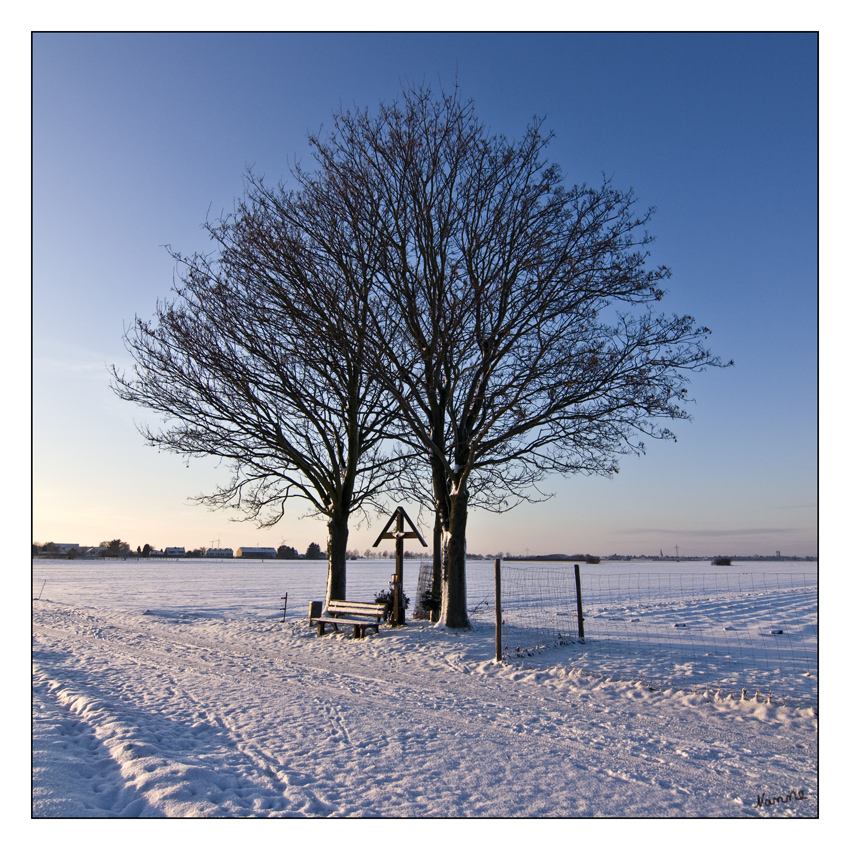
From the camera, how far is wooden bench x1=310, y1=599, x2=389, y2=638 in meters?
14.4

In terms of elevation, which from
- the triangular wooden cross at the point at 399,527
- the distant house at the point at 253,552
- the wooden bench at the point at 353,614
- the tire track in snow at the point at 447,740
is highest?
the triangular wooden cross at the point at 399,527

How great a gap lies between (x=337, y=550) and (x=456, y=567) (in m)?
4.37

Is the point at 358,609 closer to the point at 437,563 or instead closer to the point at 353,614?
the point at 353,614

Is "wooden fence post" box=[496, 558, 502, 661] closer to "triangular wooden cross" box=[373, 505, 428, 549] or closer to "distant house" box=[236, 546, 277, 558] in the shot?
"triangular wooden cross" box=[373, 505, 428, 549]

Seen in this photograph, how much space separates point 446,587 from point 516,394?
5.20 meters

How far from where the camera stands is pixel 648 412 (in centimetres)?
1310

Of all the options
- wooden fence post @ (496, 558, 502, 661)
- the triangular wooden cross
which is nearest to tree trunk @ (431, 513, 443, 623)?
the triangular wooden cross

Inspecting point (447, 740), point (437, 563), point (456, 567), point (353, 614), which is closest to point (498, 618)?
point (456, 567)

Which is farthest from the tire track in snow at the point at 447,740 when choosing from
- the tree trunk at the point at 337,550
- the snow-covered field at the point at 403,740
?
the tree trunk at the point at 337,550

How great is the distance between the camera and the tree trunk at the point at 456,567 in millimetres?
14312

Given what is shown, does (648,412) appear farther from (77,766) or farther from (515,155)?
(77,766)

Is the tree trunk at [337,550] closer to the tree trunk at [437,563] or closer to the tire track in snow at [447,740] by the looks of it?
the tree trunk at [437,563]

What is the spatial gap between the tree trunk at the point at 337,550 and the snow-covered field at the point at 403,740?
4761 mm

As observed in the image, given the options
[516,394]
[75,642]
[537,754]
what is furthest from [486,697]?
[75,642]
